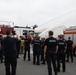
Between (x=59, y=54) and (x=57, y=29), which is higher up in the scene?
(x=57, y=29)

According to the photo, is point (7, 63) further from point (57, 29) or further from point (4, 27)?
point (57, 29)

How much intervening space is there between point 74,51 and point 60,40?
9749 millimetres

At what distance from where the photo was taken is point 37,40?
13.7 m

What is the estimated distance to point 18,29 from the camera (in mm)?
29938

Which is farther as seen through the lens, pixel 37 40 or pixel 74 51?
pixel 74 51

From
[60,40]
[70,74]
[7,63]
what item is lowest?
[70,74]

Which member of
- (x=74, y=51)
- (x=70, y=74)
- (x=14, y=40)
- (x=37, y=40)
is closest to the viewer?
(x=14, y=40)

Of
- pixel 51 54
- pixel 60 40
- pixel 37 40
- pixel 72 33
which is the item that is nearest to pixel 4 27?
pixel 72 33

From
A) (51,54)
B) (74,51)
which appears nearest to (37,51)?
(51,54)

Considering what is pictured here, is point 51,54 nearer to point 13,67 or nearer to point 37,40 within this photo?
point 13,67

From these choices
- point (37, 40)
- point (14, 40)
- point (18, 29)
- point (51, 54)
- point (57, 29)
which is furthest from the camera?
point (18, 29)

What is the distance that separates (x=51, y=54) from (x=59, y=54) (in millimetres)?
1711

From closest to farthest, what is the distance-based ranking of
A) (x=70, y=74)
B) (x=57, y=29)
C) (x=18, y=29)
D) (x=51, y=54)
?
(x=51, y=54) < (x=70, y=74) < (x=57, y=29) < (x=18, y=29)

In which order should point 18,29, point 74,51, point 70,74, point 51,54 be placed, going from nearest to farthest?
1. point 51,54
2. point 70,74
3. point 74,51
4. point 18,29
